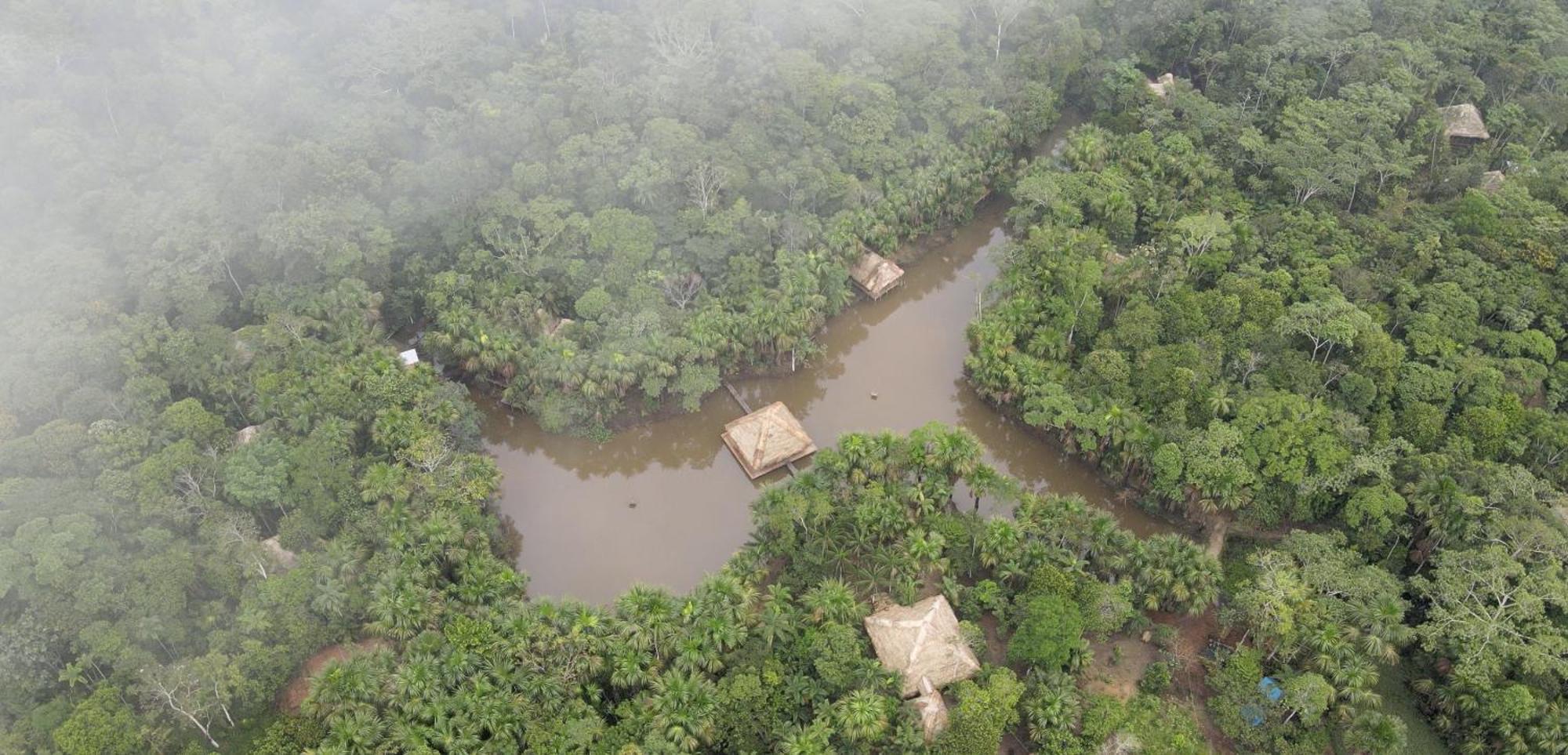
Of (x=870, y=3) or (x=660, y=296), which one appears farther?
(x=870, y=3)

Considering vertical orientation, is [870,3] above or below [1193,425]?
above

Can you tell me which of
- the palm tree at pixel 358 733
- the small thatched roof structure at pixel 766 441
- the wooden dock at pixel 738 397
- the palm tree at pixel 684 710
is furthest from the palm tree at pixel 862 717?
the wooden dock at pixel 738 397

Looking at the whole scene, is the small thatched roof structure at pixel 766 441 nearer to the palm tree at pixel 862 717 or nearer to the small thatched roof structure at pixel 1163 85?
the palm tree at pixel 862 717

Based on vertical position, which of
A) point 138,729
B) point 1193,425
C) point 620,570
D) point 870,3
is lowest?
point 620,570

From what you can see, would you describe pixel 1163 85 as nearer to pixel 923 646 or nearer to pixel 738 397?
pixel 738 397

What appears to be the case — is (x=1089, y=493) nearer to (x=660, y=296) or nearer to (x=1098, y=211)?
(x=1098, y=211)

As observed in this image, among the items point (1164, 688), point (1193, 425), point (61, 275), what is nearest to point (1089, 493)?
point (1193, 425)

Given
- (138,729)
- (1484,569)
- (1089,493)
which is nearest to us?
(138,729)
